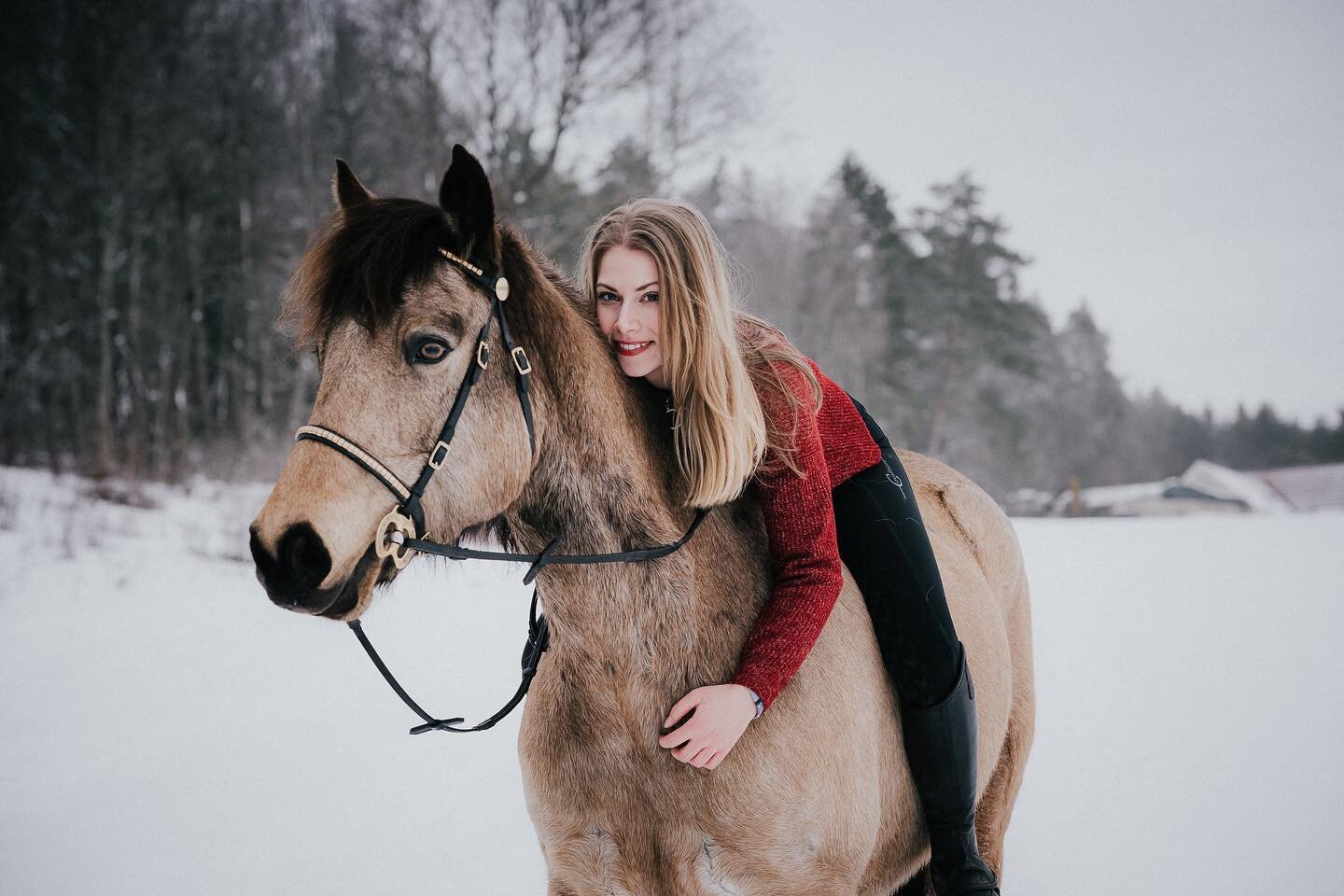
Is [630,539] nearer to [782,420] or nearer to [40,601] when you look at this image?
[782,420]

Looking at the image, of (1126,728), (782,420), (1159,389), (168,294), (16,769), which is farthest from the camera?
(1159,389)

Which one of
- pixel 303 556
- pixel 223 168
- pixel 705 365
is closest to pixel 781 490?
pixel 705 365

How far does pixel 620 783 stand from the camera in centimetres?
162

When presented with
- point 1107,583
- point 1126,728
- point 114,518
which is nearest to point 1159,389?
point 1107,583

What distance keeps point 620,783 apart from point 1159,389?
6279 cm

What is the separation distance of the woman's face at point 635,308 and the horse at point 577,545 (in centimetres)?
7

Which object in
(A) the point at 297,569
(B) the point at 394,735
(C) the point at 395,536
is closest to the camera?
(A) the point at 297,569

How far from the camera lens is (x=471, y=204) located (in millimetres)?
1533

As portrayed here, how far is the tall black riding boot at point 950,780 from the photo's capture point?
195 centimetres

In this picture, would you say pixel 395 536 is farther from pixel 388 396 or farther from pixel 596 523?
pixel 596 523

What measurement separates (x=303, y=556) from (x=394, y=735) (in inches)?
152

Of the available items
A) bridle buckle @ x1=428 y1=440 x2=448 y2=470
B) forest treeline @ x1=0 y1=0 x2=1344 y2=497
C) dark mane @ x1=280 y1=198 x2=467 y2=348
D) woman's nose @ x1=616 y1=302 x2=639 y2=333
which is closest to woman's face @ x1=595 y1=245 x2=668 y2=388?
woman's nose @ x1=616 y1=302 x2=639 y2=333

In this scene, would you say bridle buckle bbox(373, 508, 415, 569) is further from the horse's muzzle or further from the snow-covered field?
the snow-covered field

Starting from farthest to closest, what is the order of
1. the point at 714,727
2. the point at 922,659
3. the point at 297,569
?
the point at 922,659
the point at 714,727
the point at 297,569
